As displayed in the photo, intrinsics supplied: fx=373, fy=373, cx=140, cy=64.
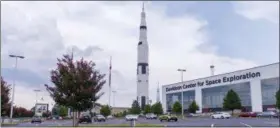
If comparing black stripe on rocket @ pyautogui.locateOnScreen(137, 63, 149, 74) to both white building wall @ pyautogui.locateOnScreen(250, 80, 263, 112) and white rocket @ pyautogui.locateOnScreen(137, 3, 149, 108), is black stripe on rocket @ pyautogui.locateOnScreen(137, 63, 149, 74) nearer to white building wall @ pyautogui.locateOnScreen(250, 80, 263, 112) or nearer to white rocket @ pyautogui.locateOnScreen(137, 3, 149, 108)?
white rocket @ pyautogui.locateOnScreen(137, 3, 149, 108)

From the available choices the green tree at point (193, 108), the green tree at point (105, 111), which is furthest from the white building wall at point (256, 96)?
the green tree at point (105, 111)

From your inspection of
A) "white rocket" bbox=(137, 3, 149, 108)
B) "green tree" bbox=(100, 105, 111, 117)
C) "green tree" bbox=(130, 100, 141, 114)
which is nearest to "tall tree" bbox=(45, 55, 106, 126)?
"green tree" bbox=(100, 105, 111, 117)

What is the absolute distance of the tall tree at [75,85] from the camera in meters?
22.8

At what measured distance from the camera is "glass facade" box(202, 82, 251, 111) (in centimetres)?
9050

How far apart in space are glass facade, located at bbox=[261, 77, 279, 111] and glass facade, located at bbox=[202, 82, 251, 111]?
503cm

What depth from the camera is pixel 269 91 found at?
83.9m

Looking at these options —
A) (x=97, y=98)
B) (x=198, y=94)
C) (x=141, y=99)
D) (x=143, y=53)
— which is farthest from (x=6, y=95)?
(x=141, y=99)

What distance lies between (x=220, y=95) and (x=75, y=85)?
8252cm

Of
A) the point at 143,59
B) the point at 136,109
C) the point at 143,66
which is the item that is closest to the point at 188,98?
the point at 143,66

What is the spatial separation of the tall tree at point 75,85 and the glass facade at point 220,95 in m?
72.2

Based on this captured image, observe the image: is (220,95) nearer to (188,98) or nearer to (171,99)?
(188,98)

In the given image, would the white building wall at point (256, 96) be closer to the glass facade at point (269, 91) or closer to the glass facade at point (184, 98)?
the glass facade at point (269, 91)

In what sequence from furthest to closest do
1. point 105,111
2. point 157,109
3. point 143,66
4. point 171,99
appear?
1. point 143,66
2. point 171,99
3. point 105,111
4. point 157,109

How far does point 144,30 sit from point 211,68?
32308mm
